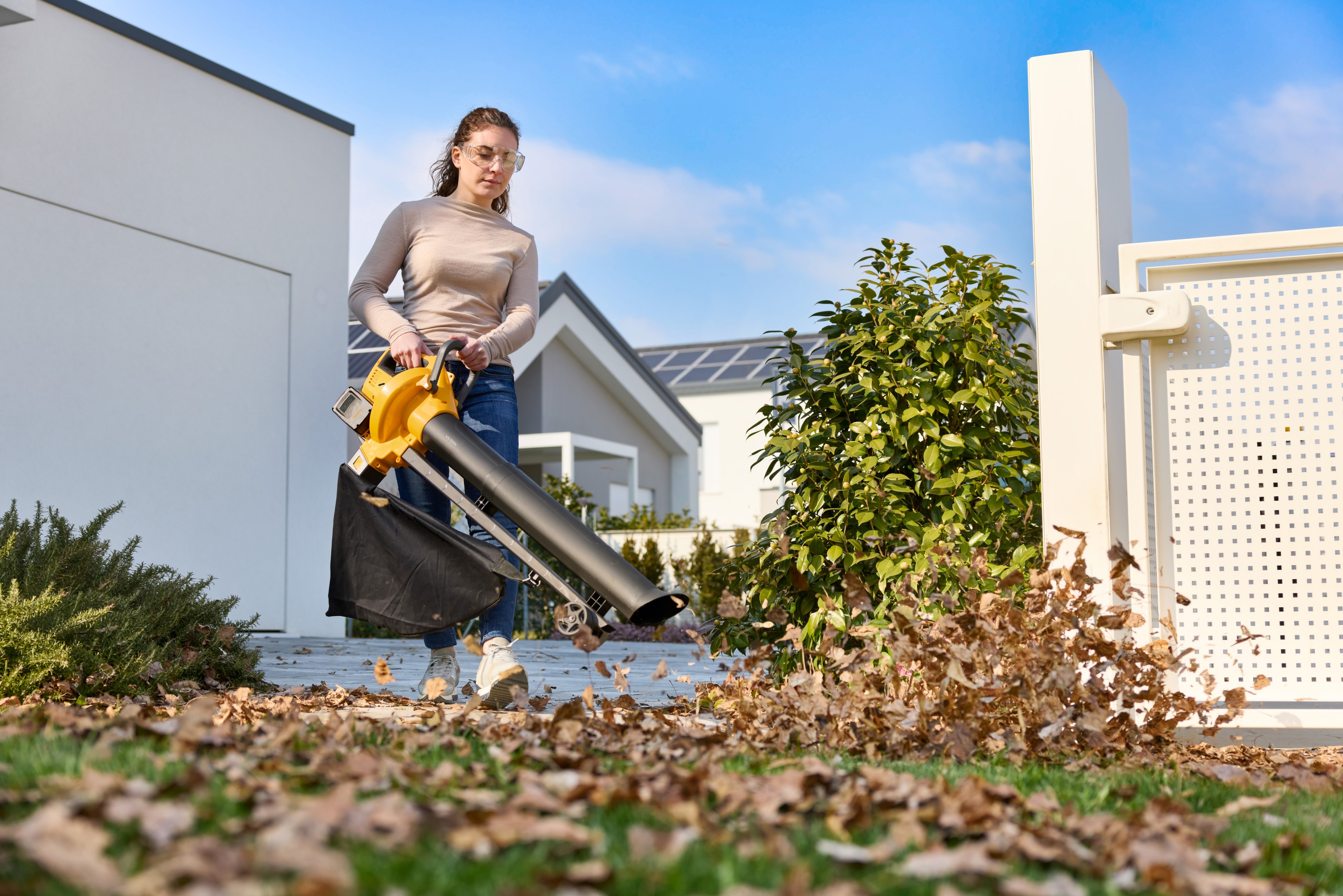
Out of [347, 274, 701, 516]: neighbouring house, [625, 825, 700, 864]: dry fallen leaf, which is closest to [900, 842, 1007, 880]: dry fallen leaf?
[625, 825, 700, 864]: dry fallen leaf

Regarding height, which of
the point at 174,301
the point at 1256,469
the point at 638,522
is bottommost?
the point at 1256,469

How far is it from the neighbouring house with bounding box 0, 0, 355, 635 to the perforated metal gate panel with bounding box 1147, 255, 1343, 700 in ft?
22.4

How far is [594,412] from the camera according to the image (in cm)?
1775

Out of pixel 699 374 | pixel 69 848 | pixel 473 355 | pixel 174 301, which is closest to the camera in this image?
pixel 69 848

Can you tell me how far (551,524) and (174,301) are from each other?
646 centimetres

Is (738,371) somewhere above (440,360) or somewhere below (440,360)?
above

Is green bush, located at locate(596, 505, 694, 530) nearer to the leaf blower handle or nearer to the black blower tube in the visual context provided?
the leaf blower handle

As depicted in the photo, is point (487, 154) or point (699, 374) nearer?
point (487, 154)

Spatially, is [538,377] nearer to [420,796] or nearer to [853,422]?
[853,422]

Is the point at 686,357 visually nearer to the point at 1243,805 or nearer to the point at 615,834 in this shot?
the point at 1243,805

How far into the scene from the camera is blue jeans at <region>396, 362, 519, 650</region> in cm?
346

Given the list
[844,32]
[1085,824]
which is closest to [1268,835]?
[1085,824]

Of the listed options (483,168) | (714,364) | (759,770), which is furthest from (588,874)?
(714,364)

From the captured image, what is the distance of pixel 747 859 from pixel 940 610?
1624mm
